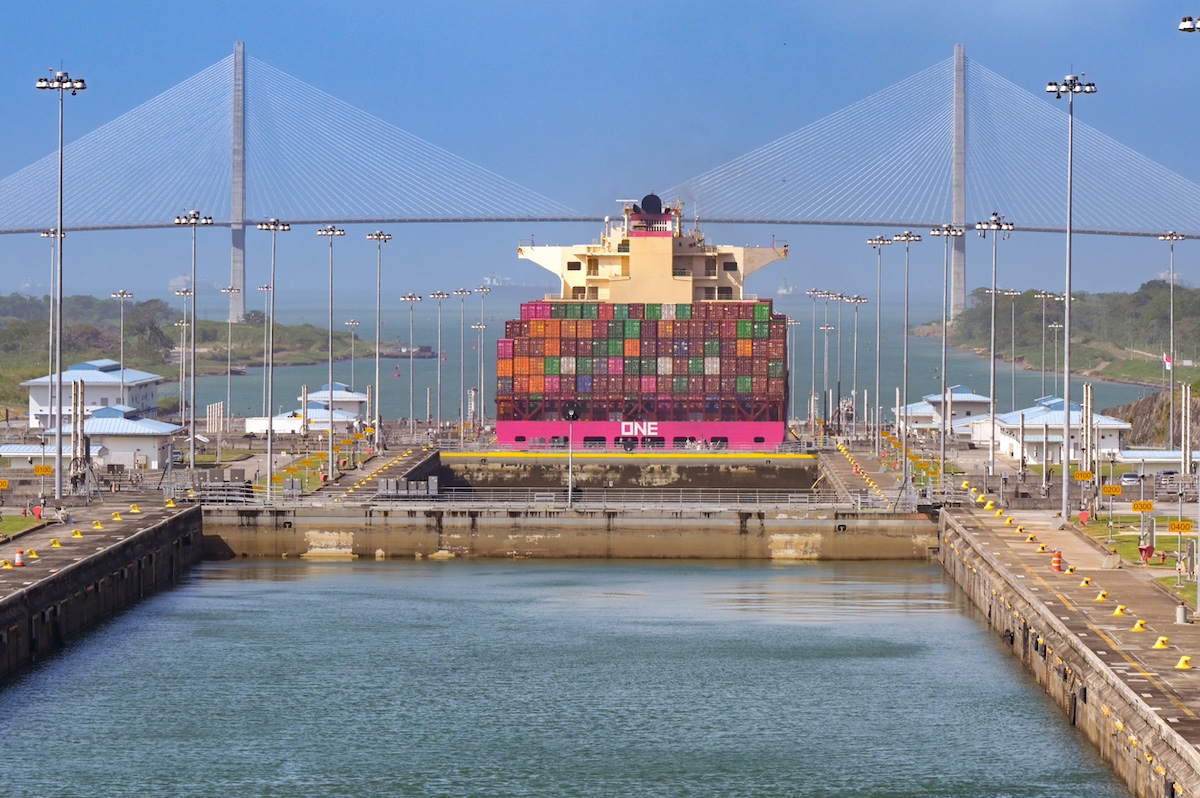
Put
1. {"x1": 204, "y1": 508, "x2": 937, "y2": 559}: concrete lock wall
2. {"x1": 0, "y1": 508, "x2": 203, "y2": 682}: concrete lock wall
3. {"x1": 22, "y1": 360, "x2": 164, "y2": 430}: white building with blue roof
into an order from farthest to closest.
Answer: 1. {"x1": 22, "y1": 360, "x2": 164, "y2": 430}: white building with blue roof
2. {"x1": 204, "y1": 508, "x2": 937, "y2": 559}: concrete lock wall
3. {"x1": 0, "y1": 508, "x2": 203, "y2": 682}: concrete lock wall

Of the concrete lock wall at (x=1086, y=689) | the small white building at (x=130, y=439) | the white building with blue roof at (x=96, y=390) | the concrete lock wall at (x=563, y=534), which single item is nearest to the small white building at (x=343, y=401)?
the white building with blue roof at (x=96, y=390)

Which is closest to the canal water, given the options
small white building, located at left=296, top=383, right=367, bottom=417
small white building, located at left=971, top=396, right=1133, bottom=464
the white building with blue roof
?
small white building, located at left=971, top=396, right=1133, bottom=464

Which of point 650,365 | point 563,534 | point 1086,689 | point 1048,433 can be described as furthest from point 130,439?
point 1086,689

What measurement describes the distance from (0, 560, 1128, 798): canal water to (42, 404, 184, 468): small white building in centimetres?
2915

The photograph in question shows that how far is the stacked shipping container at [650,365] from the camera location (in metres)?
120

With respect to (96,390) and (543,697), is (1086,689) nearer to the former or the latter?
(543,697)

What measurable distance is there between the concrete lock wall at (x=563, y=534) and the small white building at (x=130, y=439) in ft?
71.6

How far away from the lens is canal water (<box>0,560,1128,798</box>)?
4553cm

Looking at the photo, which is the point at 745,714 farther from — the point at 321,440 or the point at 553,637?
the point at 321,440

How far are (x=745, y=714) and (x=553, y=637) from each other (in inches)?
471

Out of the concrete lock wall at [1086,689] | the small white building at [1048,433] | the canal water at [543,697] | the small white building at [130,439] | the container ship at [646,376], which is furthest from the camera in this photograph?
the container ship at [646,376]

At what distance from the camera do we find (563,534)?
8012cm

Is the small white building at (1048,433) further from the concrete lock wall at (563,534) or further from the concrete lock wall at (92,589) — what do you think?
the concrete lock wall at (92,589)

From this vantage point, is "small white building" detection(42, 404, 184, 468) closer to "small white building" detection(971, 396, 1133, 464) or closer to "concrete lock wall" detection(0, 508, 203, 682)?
"concrete lock wall" detection(0, 508, 203, 682)
